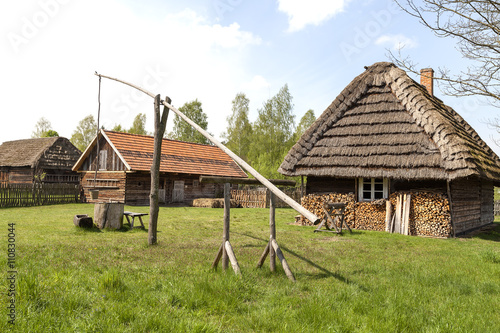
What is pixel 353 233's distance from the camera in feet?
37.8

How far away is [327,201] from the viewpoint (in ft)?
43.8

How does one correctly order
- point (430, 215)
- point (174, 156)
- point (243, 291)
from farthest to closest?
point (174, 156), point (430, 215), point (243, 291)

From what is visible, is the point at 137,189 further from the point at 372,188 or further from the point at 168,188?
the point at 372,188

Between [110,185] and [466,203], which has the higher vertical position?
[110,185]

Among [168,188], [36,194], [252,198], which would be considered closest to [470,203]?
[252,198]

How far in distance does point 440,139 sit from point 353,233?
4.18m

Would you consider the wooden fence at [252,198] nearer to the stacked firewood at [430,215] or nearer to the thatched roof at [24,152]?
the stacked firewood at [430,215]

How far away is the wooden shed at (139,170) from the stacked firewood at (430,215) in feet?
51.7

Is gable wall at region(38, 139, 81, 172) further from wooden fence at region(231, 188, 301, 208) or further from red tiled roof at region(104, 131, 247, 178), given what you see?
wooden fence at region(231, 188, 301, 208)

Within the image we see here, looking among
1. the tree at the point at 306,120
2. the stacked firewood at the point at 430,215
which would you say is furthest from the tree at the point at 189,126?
the stacked firewood at the point at 430,215

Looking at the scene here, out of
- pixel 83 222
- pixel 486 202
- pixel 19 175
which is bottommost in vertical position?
pixel 83 222

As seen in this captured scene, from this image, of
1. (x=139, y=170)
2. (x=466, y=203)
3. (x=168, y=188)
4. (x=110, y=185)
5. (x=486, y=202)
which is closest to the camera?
(x=466, y=203)

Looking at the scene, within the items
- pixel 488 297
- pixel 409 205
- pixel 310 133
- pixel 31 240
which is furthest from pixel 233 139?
pixel 488 297

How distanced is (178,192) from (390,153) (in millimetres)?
16134
